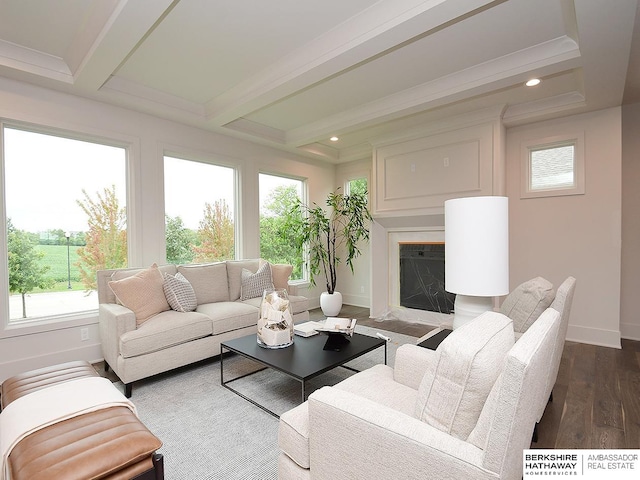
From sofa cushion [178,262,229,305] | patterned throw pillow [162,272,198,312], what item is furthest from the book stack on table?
sofa cushion [178,262,229,305]

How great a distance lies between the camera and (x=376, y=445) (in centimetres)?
105

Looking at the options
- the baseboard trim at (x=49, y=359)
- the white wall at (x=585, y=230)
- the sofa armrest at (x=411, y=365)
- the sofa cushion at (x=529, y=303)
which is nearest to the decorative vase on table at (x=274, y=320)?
the sofa armrest at (x=411, y=365)

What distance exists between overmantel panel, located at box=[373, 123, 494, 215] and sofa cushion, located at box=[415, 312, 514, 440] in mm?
3296

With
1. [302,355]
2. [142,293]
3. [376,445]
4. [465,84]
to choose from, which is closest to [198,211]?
[142,293]

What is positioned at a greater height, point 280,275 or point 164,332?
point 280,275

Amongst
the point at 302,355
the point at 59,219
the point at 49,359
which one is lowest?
the point at 49,359

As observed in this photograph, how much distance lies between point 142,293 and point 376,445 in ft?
8.43

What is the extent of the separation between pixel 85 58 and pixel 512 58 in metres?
3.53

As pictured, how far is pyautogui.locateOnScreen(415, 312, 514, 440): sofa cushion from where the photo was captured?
0.99 meters

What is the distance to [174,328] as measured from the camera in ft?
9.18

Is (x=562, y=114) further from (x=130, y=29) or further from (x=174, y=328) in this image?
(x=174, y=328)

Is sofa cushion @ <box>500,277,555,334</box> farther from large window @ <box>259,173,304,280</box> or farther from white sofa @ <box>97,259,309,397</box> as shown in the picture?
large window @ <box>259,173,304,280</box>

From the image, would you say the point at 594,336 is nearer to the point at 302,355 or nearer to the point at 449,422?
the point at 302,355

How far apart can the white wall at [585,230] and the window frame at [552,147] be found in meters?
0.05
